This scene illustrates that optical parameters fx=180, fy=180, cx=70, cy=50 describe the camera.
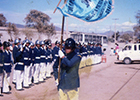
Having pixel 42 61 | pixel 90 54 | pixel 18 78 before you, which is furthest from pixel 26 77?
pixel 90 54

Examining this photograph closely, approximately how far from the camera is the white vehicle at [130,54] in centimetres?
1498

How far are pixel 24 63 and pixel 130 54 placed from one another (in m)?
10.5

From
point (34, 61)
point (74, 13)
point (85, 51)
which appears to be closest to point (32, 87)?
point (34, 61)

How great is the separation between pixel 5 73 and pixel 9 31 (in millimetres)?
16028

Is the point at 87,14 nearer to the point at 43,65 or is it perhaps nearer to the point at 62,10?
the point at 62,10

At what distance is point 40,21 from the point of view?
75.6 feet

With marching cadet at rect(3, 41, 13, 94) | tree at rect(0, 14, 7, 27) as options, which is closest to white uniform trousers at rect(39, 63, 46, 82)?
marching cadet at rect(3, 41, 13, 94)

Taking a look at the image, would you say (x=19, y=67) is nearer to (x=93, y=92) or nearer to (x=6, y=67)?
(x=6, y=67)

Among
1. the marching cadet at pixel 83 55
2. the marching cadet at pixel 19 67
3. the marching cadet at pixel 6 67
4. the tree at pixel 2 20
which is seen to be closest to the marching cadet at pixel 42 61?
the marching cadet at pixel 19 67

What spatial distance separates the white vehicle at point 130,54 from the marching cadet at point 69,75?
12.6 m

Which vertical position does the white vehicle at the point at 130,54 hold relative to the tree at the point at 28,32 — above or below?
below

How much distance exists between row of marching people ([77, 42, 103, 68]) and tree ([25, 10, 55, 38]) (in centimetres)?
975

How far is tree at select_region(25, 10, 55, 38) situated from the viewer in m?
22.1

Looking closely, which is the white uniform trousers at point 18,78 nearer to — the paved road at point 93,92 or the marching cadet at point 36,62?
the paved road at point 93,92
